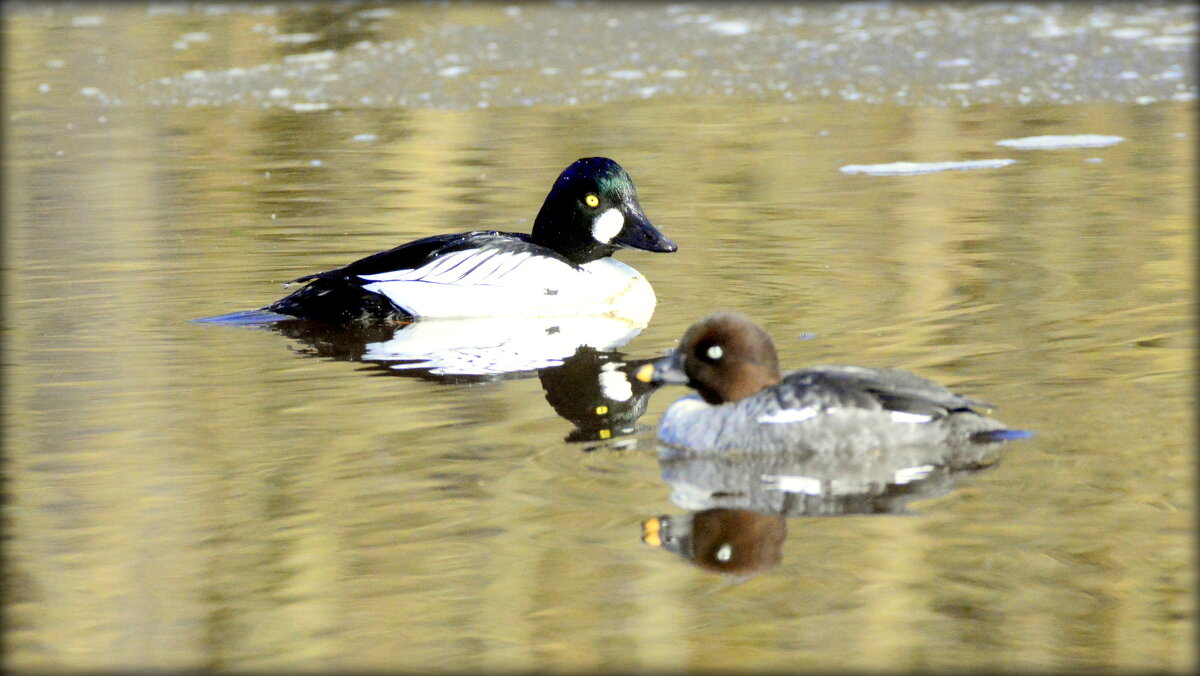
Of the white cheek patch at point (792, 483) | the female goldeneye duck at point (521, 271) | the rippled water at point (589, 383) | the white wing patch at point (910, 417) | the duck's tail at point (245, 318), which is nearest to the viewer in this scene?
the rippled water at point (589, 383)

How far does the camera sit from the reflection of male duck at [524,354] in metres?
6.05

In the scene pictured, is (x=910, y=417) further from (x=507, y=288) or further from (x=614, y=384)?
(x=507, y=288)

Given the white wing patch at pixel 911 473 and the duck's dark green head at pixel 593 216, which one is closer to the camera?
the white wing patch at pixel 911 473

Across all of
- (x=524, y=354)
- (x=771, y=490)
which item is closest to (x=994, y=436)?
(x=771, y=490)

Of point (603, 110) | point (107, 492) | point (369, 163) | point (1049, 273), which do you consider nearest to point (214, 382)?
point (107, 492)

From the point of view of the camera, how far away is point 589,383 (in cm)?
646

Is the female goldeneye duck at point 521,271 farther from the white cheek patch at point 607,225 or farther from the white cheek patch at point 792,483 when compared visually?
the white cheek patch at point 792,483

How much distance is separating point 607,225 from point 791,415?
336 cm

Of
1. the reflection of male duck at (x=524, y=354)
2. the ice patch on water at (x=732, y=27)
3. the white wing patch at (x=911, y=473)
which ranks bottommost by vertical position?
the reflection of male duck at (x=524, y=354)

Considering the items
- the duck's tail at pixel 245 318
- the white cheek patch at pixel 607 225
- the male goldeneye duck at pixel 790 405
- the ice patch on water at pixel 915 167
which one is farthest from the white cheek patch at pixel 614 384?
the ice patch on water at pixel 915 167

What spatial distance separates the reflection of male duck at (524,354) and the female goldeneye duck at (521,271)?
91mm

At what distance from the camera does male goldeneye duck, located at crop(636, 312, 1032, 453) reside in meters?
5.08

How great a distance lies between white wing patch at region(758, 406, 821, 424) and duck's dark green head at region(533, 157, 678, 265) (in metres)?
3.23

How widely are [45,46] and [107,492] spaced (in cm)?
1659
